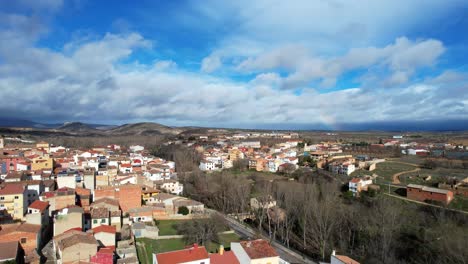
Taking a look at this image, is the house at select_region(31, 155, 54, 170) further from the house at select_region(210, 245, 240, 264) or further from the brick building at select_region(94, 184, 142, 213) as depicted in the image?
the house at select_region(210, 245, 240, 264)

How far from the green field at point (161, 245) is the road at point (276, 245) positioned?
1.68 meters

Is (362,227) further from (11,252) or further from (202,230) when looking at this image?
(11,252)

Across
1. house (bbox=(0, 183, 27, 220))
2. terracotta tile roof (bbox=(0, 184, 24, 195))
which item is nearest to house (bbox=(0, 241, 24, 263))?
house (bbox=(0, 183, 27, 220))

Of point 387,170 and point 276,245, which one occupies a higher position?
point 387,170

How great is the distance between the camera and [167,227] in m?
23.1

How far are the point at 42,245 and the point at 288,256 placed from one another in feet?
46.3

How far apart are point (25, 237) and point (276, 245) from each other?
14629 millimetres

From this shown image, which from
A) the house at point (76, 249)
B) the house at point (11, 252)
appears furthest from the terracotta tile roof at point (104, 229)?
the house at point (11, 252)

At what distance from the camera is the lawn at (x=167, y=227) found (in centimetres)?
2181

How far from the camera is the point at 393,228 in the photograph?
20.1 meters

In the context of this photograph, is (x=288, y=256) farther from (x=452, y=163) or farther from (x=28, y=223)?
(x=452, y=163)

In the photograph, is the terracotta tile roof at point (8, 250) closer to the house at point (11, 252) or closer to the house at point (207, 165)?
the house at point (11, 252)

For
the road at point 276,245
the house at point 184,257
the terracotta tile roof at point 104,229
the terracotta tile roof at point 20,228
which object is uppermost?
the terracotta tile roof at point 20,228

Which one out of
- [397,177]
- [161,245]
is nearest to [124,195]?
[161,245]
